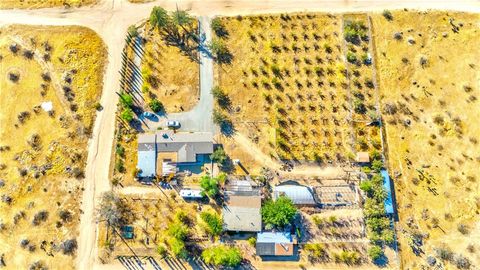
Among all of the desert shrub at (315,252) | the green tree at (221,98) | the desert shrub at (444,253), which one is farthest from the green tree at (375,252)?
the green tree at (221,98)

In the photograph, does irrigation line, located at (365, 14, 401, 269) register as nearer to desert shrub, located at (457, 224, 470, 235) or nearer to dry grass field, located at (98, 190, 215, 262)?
desert shrub, located at (457, 224, 470, 235)

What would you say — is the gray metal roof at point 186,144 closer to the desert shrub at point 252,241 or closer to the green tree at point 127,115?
the green tree at point 127,115

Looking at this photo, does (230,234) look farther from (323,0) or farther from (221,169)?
(323,0)

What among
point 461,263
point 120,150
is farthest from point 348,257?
point 120,150

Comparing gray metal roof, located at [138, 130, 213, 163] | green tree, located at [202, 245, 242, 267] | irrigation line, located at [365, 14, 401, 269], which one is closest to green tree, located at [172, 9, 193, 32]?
gray metal roof, located at [138, 130, 213, 163]

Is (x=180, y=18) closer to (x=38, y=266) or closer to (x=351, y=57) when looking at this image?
(x=351, y=57)

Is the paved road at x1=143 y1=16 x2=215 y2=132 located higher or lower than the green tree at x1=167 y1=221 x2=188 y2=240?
higher
